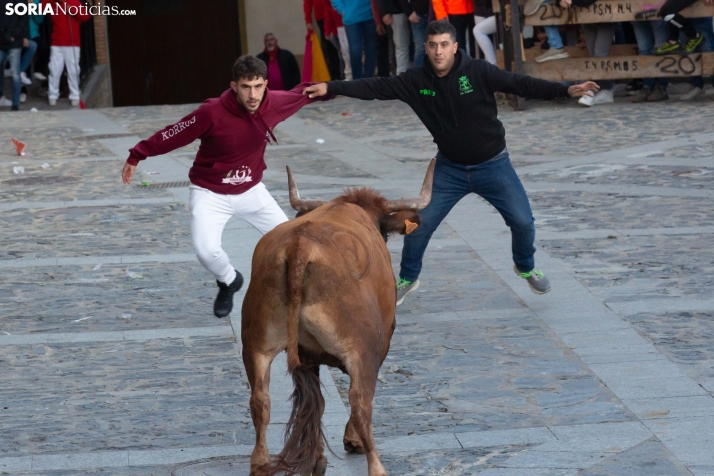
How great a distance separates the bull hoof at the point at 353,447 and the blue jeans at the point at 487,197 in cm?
260

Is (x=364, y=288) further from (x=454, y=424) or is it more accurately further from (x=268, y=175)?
(x=268, y=175)

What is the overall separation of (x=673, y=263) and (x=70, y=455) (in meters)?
5.27

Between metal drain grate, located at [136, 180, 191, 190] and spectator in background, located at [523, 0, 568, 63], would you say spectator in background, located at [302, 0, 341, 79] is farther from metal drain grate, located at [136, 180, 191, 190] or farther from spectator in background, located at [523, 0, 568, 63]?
metal drain grate, located at [136, 180, 191, 190]

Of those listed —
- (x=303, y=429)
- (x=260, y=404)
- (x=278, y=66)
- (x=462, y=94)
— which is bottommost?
(x=303, y=429)

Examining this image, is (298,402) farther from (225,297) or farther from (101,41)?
(101,41)

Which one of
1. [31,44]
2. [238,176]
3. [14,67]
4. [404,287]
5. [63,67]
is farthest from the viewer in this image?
[63,67]

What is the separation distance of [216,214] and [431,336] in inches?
65.2

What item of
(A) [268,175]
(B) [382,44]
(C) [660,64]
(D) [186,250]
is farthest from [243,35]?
(D) [186,250]

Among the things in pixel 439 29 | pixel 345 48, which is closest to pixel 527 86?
pixel 439 29

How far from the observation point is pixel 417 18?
18281 mm

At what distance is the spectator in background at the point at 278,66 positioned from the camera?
22.0 m

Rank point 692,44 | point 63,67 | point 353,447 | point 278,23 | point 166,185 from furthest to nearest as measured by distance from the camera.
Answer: point 278,23 → point 63,67 → point 692,44 → point 166,185 → point 353,447

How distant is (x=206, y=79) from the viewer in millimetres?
28484

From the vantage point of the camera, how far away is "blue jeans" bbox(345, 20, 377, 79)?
65.1ft
